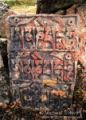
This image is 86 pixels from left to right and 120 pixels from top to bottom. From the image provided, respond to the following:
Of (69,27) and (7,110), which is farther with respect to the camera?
(7,110)

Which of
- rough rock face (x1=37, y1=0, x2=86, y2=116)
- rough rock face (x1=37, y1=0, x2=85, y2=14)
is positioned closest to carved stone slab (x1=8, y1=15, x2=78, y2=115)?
rough rock face (x1=37, y1=0, x2=86, y2=116)

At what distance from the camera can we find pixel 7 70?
488cm

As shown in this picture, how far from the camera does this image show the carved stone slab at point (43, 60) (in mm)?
4441

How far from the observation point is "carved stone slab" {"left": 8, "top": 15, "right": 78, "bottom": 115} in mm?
4441

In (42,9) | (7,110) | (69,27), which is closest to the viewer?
(69,27)

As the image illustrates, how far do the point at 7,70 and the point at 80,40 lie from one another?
978 millimetres

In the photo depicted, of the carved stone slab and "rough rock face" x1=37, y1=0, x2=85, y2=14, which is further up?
"rough rock face" x1=37, y1=0, x2=85, y2=14

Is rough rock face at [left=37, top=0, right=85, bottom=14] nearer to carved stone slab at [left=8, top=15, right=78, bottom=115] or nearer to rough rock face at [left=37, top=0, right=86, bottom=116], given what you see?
rough rock face at [left=37, top=0, right=86, bottom=116]

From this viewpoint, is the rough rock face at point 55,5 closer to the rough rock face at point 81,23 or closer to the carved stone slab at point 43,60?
the rough rock face at point 81,23

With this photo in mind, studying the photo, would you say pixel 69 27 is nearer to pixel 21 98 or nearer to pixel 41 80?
pixel 41 80

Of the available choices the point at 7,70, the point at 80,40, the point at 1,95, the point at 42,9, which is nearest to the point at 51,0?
the point at 42,9

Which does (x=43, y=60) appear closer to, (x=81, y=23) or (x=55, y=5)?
(x=81, y=23)

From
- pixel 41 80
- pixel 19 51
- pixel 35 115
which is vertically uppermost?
pixel 19 51

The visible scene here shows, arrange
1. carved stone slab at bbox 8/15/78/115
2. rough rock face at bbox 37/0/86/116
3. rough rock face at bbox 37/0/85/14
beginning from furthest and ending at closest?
rough rock face at bbox 37/0/85/14, rough rock face at bbox 37/0/86/116, carved stone slab at bbox 8/15/78/115
